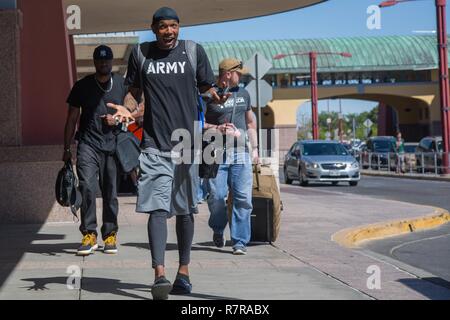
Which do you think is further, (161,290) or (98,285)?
(98,285)

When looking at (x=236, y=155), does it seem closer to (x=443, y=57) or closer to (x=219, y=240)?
(x=219, y=240)

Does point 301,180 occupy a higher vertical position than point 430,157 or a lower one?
lower

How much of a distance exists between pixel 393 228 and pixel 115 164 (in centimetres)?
461

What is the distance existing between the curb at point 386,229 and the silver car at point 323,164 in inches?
556

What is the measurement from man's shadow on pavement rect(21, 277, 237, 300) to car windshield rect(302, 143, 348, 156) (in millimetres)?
22966

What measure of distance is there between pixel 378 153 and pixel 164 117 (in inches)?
1559

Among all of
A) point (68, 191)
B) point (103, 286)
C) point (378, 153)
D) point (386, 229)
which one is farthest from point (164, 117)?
point (378, 153)

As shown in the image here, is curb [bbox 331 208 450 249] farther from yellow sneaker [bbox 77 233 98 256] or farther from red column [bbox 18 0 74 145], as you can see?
red column [bbox 18 0 74 145]

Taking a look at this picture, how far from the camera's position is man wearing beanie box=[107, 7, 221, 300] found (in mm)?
6113

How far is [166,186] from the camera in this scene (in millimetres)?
6133

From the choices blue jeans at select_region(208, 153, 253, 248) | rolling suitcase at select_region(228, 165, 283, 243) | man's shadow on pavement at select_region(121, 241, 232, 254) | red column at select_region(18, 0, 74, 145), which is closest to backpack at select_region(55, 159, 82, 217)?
man's shadow on pavement at select_region(121, 241, 232, 254)

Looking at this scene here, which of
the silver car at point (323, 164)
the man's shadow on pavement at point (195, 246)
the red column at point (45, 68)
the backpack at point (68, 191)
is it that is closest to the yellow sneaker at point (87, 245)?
the backpack at point (68, 191)

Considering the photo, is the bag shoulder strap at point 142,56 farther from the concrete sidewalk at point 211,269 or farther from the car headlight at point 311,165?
the car headlight at point 311,165
